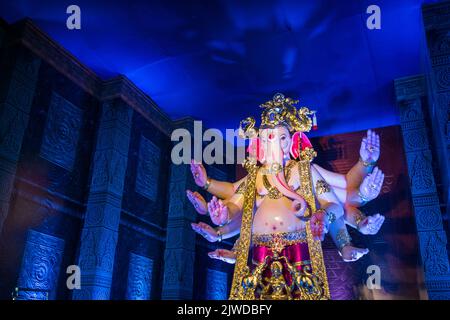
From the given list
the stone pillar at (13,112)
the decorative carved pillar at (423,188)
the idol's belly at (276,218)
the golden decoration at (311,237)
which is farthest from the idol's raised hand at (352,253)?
the stone pillar at (13,112)

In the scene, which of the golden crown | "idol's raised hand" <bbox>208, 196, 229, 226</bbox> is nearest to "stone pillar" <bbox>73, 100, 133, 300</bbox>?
"idol's raised hand" <bbox>208, 196, 229, 226</bbox>

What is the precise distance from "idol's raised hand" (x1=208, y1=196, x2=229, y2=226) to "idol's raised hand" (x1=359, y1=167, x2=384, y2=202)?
1.17 m

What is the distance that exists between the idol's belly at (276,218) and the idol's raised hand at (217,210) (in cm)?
27

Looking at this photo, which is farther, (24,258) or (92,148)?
(92,148)

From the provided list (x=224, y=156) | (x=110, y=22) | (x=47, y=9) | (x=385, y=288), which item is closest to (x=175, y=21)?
(x=110, y=22)

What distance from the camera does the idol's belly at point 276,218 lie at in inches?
127

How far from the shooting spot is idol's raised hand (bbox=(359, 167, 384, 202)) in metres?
3.25

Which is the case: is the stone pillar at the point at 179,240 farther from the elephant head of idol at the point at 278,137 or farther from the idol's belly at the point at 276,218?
the idol's belly at the point at 276,218

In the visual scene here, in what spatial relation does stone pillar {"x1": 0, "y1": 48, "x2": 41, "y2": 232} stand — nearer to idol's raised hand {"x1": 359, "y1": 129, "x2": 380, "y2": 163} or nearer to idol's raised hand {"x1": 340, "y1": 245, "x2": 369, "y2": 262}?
idol's raised hand {"x1": 340, "y1": 245, "x2": 369, "y2": 262}

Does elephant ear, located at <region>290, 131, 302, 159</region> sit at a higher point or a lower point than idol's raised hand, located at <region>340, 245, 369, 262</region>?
higher

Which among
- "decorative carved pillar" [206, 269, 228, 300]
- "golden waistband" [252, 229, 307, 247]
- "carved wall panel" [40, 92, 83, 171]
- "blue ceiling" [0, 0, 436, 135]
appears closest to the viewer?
"golden waistband" [252, 229, 307, 247]

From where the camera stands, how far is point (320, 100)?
489 cm

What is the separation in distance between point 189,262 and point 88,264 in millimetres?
1331
